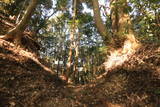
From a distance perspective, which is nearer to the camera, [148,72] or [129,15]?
[148,72]

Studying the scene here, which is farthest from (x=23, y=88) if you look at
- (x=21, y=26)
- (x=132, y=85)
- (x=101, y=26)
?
(x=21, y=26)

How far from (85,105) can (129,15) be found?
383 centimetres

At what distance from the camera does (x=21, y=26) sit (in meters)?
7.58

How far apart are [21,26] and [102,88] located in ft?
14.5

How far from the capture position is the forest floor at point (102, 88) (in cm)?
399

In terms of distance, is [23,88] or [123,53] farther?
[123,53]

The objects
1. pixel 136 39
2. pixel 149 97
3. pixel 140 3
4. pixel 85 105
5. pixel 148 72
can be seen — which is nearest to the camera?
pixel 149 97

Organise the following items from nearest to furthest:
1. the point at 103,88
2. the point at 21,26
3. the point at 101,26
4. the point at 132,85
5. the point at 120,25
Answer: the point at 132,85, the point at 103,88, the point at 120,25, the point at 101,26, the point at 21,26

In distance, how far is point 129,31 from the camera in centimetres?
610

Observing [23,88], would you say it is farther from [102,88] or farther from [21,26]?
[21,26]

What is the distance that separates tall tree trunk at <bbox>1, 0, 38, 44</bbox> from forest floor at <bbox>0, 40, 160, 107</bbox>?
204 centimetres

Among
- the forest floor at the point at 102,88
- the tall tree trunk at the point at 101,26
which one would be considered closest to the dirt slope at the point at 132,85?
the forest floor at the point at 102,88

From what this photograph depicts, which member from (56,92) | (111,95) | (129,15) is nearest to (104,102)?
(111,95)

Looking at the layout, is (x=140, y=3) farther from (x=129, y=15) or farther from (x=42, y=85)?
(x=42, y=85)
